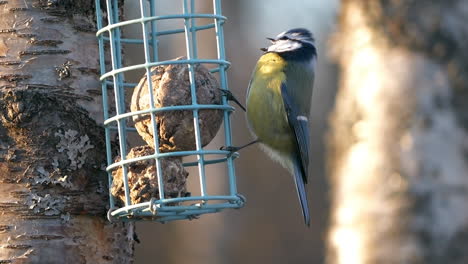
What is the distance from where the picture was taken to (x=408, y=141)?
5414mm

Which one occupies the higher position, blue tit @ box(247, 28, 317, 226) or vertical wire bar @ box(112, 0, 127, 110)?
vertical wire bar @ box(112, 0, 127, 110)

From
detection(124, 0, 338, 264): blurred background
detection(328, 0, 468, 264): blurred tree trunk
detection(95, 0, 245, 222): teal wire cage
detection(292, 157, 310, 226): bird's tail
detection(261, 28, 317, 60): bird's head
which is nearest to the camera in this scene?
detection(95, 0, 245, 222): teal wire cage

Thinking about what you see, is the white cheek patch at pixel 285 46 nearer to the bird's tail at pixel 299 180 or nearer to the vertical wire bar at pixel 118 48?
the bird's tail at pixel 299 180

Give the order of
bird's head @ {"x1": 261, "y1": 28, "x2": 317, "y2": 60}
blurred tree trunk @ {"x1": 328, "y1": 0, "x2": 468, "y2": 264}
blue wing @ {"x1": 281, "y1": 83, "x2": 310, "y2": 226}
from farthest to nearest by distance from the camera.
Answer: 1. blurred tree trunk @ {"x1": 328, "y1": 0, "x2": 468, "y2": 264}
2. bird's head @ {"x1": 261, "y1": 28, "x2": 317, "y2": 60}
3. blue wing @ {"x1": 281, "y1": 83, "x2": 310, "y2": 226}

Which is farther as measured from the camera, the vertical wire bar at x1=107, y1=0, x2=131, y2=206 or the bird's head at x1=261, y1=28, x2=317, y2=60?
the bird's head at x1=261, y1=28, x2=317, y2=60

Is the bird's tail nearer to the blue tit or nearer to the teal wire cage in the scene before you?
the blue tit

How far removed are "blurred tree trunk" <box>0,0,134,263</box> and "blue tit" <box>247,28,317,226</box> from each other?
117 cm

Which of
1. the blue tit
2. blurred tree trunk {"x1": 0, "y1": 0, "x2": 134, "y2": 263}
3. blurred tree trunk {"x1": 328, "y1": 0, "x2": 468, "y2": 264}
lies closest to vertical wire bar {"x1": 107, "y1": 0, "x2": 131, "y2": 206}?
blurred tree trunk {"x1": 0, "y1": 0, "x2": 134, "y2": 263}

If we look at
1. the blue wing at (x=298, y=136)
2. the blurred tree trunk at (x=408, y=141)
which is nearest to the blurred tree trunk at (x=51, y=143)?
the blue wing at (x=298, y=136)

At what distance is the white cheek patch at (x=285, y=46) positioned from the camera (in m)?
5.00

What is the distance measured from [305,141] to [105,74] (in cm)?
149

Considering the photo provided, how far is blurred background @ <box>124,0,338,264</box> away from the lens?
14.4 m

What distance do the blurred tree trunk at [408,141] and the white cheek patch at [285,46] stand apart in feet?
2.62

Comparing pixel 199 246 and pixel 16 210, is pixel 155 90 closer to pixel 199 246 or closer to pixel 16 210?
pixel 16 210
